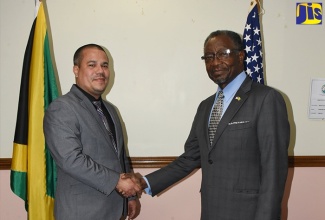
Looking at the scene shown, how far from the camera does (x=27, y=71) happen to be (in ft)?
7.63

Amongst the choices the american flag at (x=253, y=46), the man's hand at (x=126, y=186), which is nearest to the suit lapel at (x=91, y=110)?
the man's hand at (x=126, y=186)

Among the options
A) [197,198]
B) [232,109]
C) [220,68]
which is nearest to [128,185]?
[232,109]

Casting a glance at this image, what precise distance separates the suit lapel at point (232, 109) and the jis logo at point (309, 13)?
151cm

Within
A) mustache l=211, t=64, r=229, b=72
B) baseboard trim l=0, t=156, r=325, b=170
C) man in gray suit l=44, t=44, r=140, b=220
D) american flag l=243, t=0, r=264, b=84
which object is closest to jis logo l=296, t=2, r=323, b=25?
american flag l=243, t=0, r=264, b=84

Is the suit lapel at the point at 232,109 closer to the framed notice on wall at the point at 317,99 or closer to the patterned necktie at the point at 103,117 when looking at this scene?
the patterned necktie at the point at 103,117

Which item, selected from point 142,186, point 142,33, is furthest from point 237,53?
point 142,33

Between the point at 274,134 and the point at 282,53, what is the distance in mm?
1560

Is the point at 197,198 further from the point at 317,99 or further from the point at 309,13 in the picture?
the point at 309,13

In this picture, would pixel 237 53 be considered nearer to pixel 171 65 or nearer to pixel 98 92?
pixel 98 92

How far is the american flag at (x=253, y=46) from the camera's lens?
253 cm

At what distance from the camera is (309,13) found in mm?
2777

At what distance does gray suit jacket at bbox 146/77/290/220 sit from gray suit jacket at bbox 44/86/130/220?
559mm

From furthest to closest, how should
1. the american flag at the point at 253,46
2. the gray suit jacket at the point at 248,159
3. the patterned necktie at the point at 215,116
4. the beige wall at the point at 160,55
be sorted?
the beige wall at the point at 160,55 → the american flag at the point at 253,46 → the patterned necktie at the point at 215,116 → the gray suit jacket at the point at 248,159

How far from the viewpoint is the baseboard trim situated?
8.89 ft
